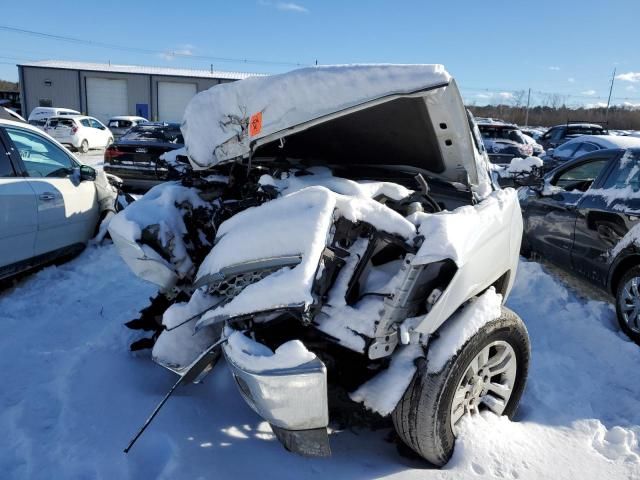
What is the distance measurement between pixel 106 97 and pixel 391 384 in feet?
148

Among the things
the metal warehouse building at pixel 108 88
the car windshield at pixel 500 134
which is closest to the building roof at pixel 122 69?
the metal warehouse building at pixel 108 88

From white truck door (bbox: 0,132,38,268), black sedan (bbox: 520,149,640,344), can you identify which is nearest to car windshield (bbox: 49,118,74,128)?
white truck door (bbox: 0,132,38,268)

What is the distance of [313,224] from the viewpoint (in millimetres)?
2312

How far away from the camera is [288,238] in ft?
7.67

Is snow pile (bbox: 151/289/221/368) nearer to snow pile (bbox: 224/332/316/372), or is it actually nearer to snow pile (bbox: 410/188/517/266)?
snow pile (bbox: 224/332/316/372)

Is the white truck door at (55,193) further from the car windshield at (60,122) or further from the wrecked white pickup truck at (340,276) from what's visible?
the car windshield at (60,122)

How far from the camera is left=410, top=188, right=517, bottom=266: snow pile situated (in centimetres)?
223

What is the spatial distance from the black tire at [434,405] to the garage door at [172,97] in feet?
140

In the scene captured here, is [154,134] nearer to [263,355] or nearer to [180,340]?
[180,340]

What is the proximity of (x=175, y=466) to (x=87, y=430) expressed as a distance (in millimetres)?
589

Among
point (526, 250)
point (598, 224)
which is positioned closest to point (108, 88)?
point (526, 250)

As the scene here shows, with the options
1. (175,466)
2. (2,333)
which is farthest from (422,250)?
(2,333)

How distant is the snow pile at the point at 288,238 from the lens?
2.21 m

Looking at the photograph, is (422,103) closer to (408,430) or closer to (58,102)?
(408,430)
